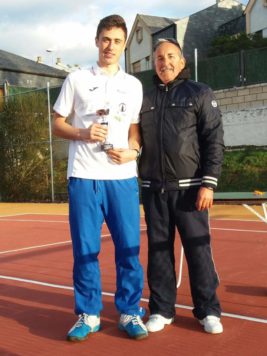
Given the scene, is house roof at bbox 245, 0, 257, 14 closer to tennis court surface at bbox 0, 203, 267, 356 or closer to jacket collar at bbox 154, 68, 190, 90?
tennis court surface at bbox 0, 203, 267, 356

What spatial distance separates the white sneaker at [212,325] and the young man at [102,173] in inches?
18.5

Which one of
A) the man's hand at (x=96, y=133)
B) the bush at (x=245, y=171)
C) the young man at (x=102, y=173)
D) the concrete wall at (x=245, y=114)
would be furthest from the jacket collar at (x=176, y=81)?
the concrete wall at (x=245, y=114)

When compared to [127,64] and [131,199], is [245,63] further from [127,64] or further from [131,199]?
[127,64]

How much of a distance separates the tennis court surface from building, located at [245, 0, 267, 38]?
2818 centimetres

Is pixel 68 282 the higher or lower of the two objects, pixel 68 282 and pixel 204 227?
the lower

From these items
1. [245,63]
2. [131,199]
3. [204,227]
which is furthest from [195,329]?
[245,63]

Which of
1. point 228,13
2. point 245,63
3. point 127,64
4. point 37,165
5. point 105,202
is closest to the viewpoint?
point 105,202

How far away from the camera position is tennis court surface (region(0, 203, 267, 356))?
149 inches

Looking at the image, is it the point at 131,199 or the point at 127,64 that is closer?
the point at 131,199

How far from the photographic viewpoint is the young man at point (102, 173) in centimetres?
384

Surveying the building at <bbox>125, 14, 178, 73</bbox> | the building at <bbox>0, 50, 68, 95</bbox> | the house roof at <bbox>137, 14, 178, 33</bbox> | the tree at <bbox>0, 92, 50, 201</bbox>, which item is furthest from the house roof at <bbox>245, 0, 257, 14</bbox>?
the tree at <bbox>0, 92, 50, 201</bbox>

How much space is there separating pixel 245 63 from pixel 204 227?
15.5 m

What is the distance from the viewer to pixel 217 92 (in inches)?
769

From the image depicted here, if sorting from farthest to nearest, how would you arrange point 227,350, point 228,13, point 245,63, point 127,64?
point 127,64, point 228,13, point 245,63, point 227,350
